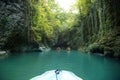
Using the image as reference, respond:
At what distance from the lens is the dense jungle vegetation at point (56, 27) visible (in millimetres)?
33812

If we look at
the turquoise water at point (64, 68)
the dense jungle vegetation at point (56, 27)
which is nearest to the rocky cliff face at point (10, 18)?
the dense jungle vegetation at point (56, 27)

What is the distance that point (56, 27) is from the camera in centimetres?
5903

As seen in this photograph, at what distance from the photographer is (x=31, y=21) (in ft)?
143

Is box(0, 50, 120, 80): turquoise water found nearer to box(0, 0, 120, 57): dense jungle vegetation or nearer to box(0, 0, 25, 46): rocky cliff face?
box(0, 0, 120, 57): dense jungle vegetation

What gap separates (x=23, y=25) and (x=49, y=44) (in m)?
16.9

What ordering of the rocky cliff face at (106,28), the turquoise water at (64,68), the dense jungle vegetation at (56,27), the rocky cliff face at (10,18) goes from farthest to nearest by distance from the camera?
1. the rocky cliff face at (10,18)
2. the dense jungle vegetation at (56,27)
3. the rocky cliff face at (106,28)
4. the turquoise water at (64,68)

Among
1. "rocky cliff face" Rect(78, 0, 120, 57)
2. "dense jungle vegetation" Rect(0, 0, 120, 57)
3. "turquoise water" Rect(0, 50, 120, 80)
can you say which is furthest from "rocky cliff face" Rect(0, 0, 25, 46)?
"turquoise water" Rect(0, 50, 120, 80)

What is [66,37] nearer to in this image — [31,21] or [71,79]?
[31,21]

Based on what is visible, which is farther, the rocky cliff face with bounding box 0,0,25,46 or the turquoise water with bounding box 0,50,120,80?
the rocky cliff face with bounding box 0,0,25,46

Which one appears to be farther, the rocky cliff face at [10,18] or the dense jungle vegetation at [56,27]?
the rocky cliff face at [10,18]

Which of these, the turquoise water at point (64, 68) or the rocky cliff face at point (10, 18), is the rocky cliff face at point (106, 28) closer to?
the turquoise water at point (64, 68)

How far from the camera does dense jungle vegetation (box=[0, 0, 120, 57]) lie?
111 feet

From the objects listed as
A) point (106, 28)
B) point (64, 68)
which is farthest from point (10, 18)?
point (64, 68)


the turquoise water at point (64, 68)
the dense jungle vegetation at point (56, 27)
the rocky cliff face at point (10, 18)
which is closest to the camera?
the turquoise water at point (64, 68)
